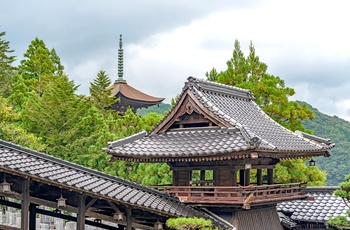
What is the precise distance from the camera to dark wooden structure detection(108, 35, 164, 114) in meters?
46.4

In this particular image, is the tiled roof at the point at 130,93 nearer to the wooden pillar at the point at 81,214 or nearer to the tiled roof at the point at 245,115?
the tiled roof at the point at 245,115

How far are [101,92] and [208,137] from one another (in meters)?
28.5

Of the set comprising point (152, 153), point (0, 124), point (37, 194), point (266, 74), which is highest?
point (266, 74)

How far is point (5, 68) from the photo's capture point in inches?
1710

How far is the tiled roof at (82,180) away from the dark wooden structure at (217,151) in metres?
1.05

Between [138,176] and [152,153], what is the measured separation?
976 centimetres

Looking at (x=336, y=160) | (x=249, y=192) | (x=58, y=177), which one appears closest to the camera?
(x=58, y=177)

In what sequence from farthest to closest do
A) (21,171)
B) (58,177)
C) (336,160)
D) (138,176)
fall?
(336,160)
(138,176)
(58,177)
(21,171)

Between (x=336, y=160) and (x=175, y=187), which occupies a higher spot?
(x=336, y=160)

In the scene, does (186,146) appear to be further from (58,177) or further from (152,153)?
(58,177)

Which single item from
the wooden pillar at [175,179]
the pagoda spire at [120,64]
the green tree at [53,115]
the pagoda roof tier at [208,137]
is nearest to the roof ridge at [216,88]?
the pagoda roof tier at [208,137]

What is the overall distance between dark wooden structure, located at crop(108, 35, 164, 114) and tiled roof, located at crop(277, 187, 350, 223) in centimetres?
2759

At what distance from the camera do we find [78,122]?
30.8 metres

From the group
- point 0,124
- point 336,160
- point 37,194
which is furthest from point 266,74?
point 336,160
